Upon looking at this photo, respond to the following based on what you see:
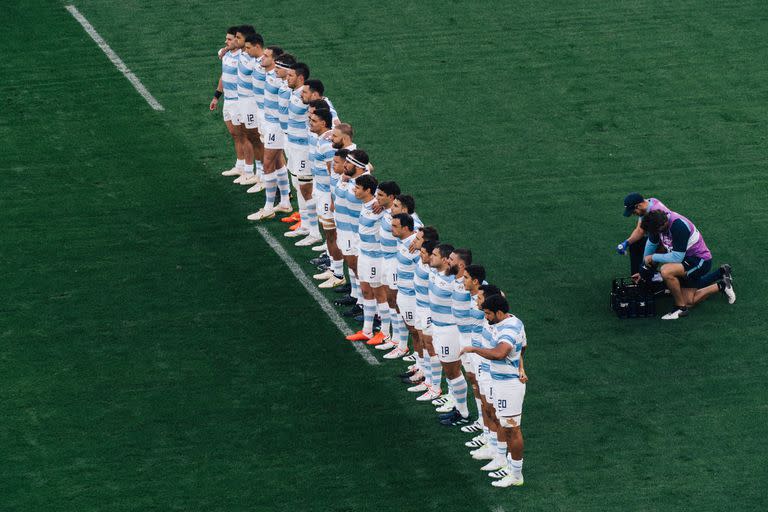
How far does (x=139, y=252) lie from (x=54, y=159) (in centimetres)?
362

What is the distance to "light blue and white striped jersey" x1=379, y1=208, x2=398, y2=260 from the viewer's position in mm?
18031

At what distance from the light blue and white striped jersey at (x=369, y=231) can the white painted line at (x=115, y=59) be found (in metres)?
8.34

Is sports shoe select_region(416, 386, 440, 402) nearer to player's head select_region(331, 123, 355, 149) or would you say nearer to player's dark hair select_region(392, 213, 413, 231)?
player's dark hair select_region(392, 213, 413, 231)

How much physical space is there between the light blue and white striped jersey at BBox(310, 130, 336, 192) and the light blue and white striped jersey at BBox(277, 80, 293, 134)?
1222 millimetres

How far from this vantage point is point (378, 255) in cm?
1852

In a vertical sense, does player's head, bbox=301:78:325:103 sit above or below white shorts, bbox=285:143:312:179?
above

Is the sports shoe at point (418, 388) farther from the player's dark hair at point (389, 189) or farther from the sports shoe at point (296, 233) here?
the sports shoe at point (296, 233)

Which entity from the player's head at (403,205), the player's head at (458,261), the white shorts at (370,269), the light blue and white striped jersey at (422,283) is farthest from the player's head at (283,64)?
the player's head at (458,261)

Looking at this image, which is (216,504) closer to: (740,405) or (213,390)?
(213,390)

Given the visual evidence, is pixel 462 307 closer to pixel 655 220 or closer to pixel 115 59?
pixel 655 220

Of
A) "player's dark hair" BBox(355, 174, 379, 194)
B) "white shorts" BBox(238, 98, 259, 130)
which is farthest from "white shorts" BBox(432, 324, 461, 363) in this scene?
"white shorts" BBox(238, 98, 259, 130)

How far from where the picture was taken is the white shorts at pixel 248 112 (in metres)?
22.6

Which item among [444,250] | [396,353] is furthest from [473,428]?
[444,250]

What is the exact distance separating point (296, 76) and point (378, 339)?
14.1 feet
